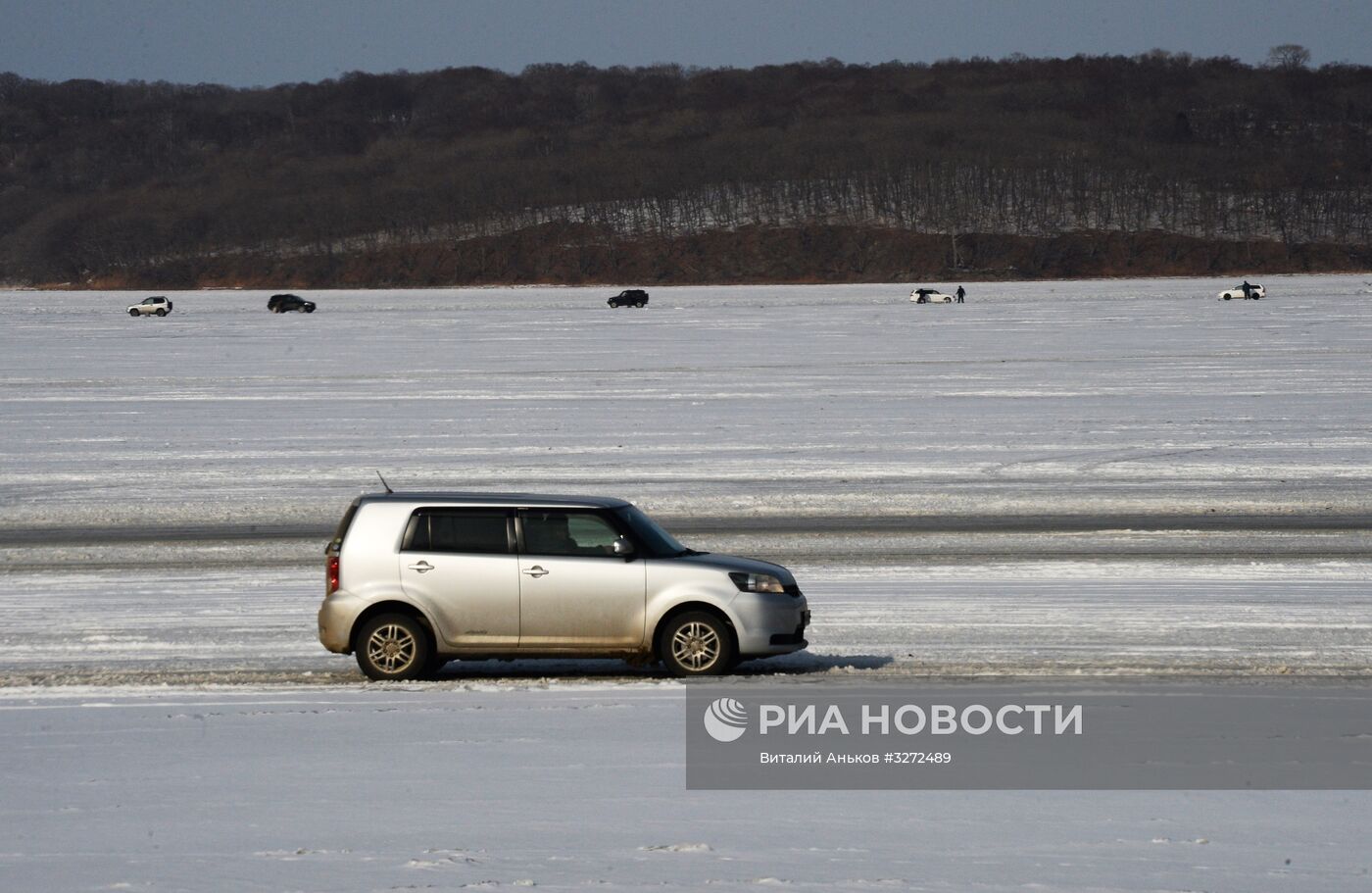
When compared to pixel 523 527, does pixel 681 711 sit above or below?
below

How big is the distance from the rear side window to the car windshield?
0.93m

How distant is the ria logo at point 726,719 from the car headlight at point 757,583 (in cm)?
123

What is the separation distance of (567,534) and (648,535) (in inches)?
25.7

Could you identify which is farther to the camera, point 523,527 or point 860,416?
point 860,416

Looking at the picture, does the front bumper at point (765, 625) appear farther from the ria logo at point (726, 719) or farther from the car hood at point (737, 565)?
the ria logo at point (726, 719)

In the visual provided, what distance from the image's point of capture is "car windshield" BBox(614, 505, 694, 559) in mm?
12156

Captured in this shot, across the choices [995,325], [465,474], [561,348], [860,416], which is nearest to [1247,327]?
[995,325]

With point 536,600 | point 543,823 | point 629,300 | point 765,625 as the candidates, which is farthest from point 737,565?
point 629,300

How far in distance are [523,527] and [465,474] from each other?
43.7 feet

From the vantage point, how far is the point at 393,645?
12.0m

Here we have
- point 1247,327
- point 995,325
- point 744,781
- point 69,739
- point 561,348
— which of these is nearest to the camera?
point 744,781

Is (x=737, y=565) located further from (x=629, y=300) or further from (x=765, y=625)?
(x=629, y=300)

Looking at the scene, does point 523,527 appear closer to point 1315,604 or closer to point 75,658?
point 75,658

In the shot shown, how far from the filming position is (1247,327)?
202 ft
